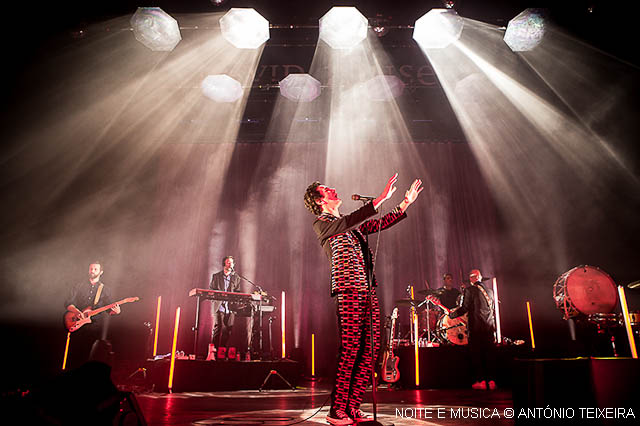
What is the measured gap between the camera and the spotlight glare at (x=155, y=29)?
5.54m

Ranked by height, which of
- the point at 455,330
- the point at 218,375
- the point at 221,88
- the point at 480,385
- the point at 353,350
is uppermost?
the point at 221,88

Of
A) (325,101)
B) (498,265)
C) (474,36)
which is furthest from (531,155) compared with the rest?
(325,101)

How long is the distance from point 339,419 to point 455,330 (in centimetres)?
498

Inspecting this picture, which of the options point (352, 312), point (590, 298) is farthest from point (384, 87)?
point (352, 312)

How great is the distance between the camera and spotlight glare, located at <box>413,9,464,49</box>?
6.03 m

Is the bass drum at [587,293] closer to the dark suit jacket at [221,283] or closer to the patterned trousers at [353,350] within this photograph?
the patterned trousers at [353,350]

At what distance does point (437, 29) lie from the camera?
6.18m

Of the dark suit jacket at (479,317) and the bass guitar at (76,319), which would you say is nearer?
the dark suit jacket at (479,317)

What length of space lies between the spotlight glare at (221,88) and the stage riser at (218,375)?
15.6 ft

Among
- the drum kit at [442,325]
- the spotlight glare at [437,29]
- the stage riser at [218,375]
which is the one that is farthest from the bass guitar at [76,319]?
the spotlight glare at [437,29]

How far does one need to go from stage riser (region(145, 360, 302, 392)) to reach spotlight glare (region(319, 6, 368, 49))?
4915 millimetres

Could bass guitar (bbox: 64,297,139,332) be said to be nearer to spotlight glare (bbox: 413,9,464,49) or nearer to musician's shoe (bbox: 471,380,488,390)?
musician's shoe (bbox: 471,380,488,390)

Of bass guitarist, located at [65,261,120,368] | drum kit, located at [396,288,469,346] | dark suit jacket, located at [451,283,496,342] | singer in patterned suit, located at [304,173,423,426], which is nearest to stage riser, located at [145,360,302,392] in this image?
bass guitarist, located at [65,261,120,368]

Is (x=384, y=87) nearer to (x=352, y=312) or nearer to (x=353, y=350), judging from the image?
(x=352, y=312)
